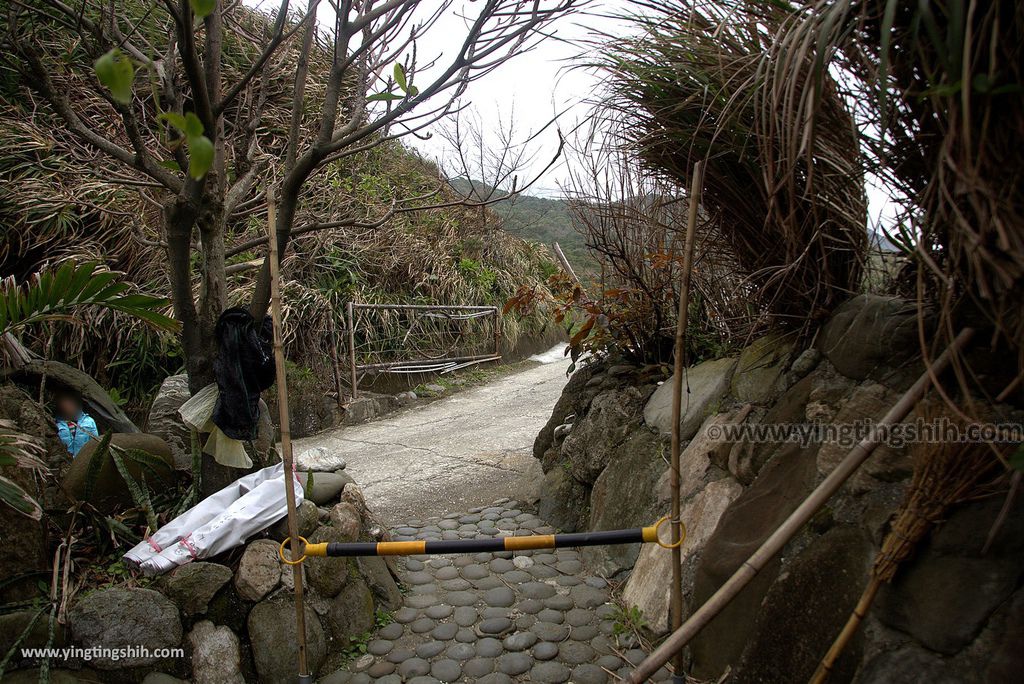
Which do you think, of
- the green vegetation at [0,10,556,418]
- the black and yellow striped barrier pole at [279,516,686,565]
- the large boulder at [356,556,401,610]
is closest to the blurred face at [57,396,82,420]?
the green vegetation at [0,10,556,418]


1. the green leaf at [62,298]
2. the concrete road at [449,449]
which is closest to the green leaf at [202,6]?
the green leaf at [62,298]

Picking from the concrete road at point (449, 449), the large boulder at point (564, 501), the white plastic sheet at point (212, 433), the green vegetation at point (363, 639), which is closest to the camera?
the green vegetation at point (363, 639)

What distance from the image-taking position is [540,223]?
1767 centimetres

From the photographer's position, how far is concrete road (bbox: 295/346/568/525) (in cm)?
500

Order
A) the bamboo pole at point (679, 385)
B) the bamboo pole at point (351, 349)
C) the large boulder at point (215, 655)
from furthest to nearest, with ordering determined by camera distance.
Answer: the bamboo pole at point (351, 349)
the large boulder at point (215, 655)
the bamboo pole at point (679, 385)

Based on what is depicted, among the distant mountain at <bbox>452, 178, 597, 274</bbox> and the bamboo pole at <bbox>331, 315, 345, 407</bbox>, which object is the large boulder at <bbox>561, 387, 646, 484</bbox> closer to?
the bamboo pole at <bbox>331, 315, 345, 407</bbox>

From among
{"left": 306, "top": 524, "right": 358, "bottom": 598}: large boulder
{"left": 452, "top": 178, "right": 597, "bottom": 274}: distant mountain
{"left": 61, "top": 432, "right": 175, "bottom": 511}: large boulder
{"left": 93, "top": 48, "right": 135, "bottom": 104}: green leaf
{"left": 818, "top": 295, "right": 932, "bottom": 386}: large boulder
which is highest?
{"left": 452, "top": 178, "right": 597, "bottom": 274}: distant mountain

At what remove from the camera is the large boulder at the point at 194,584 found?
8.81 feet

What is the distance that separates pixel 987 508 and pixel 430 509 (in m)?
3.60

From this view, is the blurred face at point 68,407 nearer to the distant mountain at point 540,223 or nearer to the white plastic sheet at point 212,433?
the white plastic sheet at point 212,433

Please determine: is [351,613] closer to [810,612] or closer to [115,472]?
[115,472]

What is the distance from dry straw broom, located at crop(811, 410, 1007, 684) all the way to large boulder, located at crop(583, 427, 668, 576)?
152 cm

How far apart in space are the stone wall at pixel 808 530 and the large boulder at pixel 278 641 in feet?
4.60

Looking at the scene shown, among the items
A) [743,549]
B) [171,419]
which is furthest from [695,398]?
[171,419]
